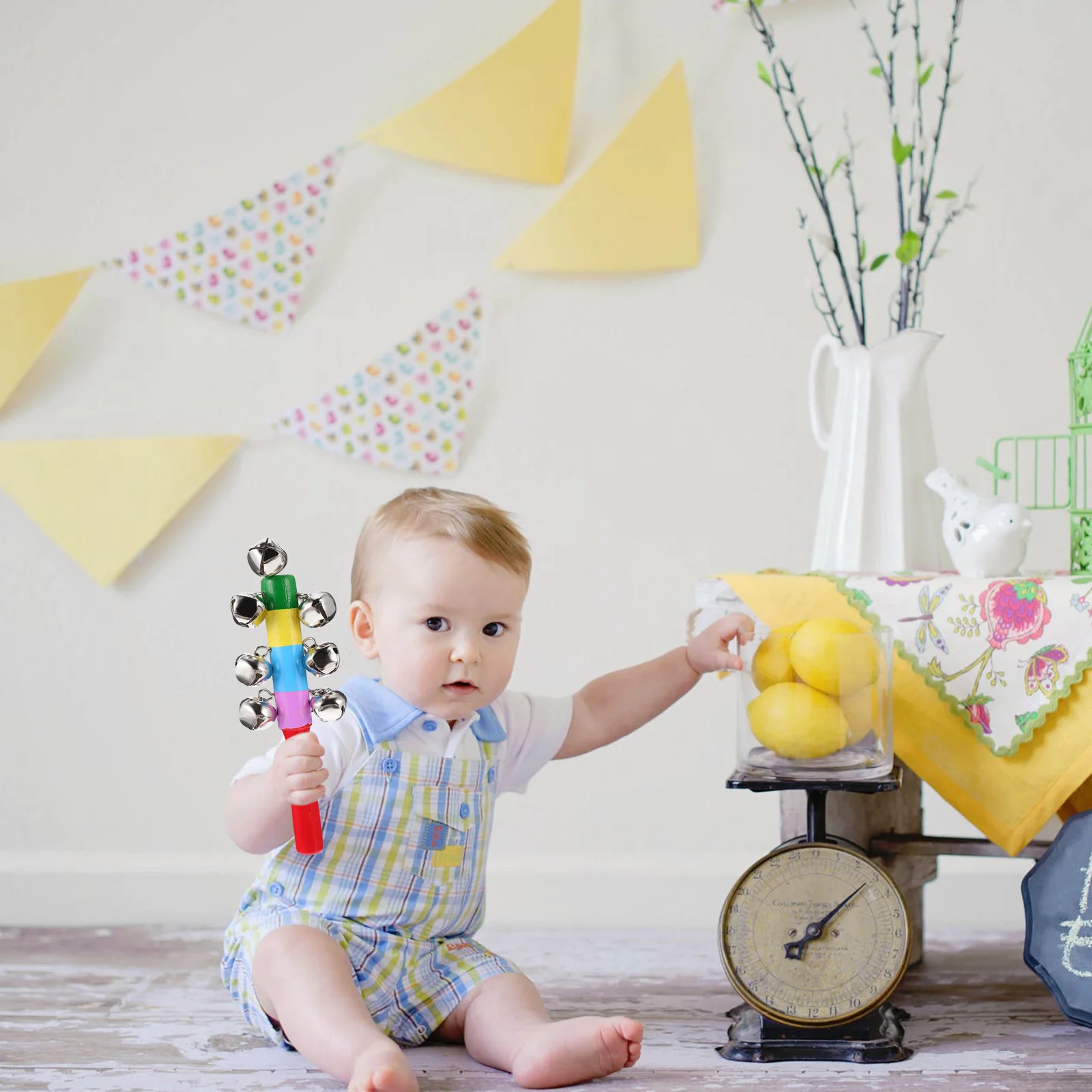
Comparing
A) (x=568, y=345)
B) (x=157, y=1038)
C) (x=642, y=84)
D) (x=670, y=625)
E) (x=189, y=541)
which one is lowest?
(x=157, y=1038)

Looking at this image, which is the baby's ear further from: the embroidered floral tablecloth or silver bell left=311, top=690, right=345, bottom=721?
the embroidered floral tablecloth

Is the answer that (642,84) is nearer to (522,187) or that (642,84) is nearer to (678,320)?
(522,187)

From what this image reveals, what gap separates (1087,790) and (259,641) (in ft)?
3.69

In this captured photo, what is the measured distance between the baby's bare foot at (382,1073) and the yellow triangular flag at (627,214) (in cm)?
112

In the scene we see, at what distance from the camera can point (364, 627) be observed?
4.24ft

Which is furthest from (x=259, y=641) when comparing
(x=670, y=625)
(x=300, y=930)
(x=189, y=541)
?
(x=300, y=930)

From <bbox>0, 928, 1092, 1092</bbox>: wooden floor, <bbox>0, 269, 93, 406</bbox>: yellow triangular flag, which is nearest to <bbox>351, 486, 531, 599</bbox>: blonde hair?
<bbox>0, 928, 1092, 1092</bbox>: wooden floor

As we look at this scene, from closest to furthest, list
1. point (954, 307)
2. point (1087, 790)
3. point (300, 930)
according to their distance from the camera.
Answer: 1. point (300, 930)
2. point (1087, 790)
3. point (954, 307)

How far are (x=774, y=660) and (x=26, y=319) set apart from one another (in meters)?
1.20

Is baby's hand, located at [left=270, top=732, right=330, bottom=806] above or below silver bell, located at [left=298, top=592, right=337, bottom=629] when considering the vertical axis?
below

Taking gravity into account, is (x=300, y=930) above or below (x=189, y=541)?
below

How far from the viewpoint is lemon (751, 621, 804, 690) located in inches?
48.8

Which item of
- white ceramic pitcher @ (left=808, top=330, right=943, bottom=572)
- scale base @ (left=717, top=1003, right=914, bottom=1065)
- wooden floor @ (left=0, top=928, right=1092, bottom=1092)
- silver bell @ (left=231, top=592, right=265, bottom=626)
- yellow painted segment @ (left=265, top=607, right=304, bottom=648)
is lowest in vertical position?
wooden floor @ (left=0, top=928, right=1092, bottom=1092)

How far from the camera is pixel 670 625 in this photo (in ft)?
6.08
